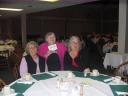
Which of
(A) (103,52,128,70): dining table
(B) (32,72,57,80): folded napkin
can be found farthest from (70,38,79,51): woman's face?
(A) (103,52,128,70): dining table

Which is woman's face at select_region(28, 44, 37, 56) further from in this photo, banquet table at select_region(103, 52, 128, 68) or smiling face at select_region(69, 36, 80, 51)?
banquet table at select_region(103, 52, 128, 68)

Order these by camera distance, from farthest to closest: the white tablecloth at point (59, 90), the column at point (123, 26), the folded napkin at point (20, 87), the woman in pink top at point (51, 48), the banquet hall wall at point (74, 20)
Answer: the banquet hall wall at point (74, 20) < the column at point (123, 26) < the woman in pink top at point (51, 48) < the folded napkin at point (20, 87) < the white tablecloth at point (59, 90)

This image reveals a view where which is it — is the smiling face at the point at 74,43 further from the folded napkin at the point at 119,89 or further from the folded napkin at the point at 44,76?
the folded napkin at the point at 119,89

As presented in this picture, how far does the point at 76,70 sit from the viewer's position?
3801mm

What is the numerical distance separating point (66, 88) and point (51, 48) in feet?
5.19

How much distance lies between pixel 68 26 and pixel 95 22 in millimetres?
1953

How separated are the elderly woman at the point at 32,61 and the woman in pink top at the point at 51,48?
0.29m

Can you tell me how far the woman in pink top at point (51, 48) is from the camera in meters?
4.01

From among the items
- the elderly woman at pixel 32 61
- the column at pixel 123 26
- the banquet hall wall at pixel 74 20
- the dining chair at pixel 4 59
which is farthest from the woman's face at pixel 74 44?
the banquet hall wall at pixel 74 20

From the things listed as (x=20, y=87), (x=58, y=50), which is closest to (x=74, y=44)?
(x=58, y=50)

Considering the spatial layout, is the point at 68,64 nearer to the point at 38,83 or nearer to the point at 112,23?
the point at 38,83

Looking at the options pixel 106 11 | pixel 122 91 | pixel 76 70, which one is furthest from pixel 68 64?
pixel 106 11

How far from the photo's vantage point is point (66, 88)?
8.22ft

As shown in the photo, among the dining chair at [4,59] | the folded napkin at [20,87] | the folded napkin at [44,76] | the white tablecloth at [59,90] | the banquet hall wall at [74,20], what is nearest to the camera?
the white tablecloth at [59,90]
